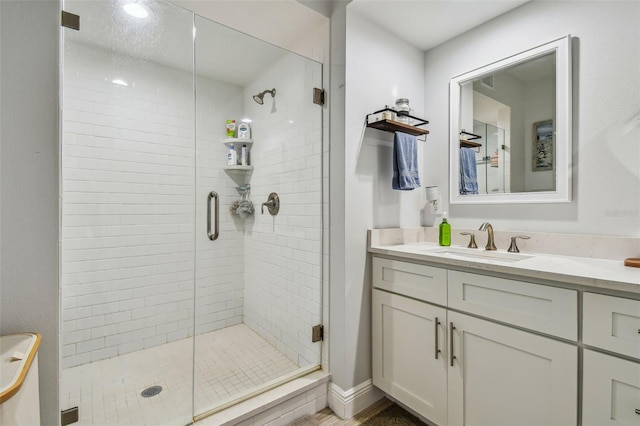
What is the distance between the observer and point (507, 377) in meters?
1.19

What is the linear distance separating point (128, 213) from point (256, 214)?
793 millimetres

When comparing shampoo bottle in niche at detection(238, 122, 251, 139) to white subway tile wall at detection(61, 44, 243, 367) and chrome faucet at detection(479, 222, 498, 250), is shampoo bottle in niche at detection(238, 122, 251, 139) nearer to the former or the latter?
white subway tile wall at detection(61, 44, 243, 367)

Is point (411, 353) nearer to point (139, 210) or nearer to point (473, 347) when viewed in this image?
point (473, 347)

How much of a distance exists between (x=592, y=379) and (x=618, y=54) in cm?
145

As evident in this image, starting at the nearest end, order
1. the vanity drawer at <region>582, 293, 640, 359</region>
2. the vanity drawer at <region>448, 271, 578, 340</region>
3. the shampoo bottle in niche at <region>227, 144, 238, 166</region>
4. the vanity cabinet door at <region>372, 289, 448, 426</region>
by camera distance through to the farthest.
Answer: the vanity drawer at <region>582, 293, 640, 359</region>, the vanity drawer at <region>448, 271, 578, 340</region>, the vanity cabinet door at <region>372, 289, 448, 426</region>, the shampoo bottle in niche at <region>227, 144, 238, 166</region>

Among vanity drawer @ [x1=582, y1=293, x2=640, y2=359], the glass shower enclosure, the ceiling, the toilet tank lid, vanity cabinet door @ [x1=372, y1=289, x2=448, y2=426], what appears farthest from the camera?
the ceiling

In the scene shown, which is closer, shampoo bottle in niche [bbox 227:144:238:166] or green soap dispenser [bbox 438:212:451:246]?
green soap dispenser [bbox 438:212:451:246]

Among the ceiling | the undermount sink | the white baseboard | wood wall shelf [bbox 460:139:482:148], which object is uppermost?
the ceiling

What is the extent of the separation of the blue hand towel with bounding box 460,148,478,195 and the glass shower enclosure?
0.97 m

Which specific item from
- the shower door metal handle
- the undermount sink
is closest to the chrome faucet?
the undermount sink

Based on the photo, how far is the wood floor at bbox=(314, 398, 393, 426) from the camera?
1600mm

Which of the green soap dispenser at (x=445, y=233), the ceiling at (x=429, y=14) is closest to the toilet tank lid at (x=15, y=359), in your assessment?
the green soap dispenser at (x=445, y=233)

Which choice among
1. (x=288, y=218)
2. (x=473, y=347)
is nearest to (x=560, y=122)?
(x=473, y=347)

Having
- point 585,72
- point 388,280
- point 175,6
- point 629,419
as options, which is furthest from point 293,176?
point 629,419
